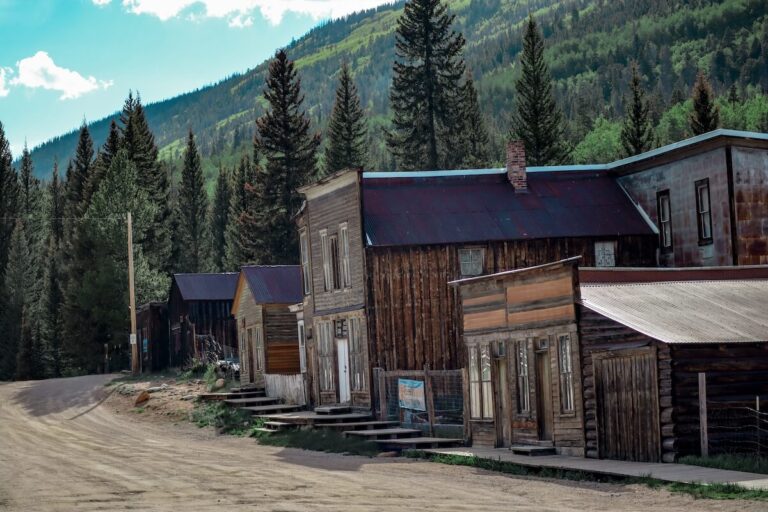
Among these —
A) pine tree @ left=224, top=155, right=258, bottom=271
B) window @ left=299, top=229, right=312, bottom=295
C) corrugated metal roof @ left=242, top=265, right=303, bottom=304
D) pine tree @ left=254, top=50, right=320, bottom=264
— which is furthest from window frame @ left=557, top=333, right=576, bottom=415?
pine tree @ left=224, top=155, right=258, bottom=271

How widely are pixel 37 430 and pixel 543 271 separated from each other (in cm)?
2185

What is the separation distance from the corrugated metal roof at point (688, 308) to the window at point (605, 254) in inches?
367

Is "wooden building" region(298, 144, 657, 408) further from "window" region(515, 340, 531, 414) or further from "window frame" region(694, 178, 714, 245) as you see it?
"window" region(515, 340, 531, 414)

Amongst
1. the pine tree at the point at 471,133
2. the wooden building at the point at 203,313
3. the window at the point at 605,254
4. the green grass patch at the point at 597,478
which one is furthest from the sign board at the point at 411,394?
the pine tree at the point at 471,133

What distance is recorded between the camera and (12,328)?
9575 centimetres

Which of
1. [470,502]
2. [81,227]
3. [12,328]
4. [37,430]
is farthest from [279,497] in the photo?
[12,328]

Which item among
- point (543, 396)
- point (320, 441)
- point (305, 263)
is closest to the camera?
point (543, 396)

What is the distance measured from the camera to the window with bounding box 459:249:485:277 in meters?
38.5

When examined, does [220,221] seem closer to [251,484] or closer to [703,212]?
[703,212]

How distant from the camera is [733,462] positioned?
21.3 metres

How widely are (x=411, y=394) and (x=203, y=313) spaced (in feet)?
94.6

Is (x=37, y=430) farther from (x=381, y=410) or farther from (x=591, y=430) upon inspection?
(x=591, y=430)

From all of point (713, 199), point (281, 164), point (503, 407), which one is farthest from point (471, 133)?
point (503, 407)

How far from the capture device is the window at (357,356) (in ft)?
126
